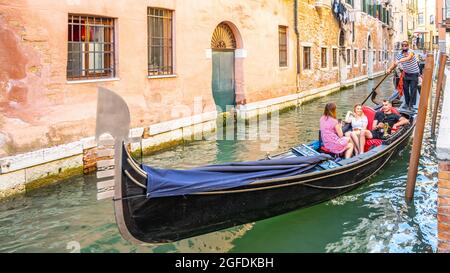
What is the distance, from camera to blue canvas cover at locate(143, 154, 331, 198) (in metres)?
3.18

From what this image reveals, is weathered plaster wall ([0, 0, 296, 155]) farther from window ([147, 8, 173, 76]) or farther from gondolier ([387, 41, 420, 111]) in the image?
gondolier ([387, 41, 420, 111])

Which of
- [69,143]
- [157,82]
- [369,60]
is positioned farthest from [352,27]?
[69,143]

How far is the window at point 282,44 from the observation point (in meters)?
11.8

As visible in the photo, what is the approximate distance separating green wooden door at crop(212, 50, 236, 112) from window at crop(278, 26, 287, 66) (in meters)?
2.48

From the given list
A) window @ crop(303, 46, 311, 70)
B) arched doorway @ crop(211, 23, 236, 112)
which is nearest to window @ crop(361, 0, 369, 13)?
window @ crop(303, 46, 311, 70)

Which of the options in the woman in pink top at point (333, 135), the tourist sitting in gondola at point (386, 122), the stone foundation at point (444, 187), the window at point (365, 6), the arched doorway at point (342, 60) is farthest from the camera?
the window at point (365, 6)

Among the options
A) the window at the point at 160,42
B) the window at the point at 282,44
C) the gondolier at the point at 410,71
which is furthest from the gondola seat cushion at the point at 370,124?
the window at the point at 282,44

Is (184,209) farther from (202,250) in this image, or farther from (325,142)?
(325,142)

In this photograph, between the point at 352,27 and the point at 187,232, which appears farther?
the point at 352,27

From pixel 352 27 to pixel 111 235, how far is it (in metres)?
17.5

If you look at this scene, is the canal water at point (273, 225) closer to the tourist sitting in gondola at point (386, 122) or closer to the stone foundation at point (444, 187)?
the tourist sitting in gondola at point (386, 122)

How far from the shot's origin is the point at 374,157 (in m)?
5.18

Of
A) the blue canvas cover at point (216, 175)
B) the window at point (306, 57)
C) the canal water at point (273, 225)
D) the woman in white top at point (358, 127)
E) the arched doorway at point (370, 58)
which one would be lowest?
the canal water at point (273, 225)

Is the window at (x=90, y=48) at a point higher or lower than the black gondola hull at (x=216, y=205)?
higher
